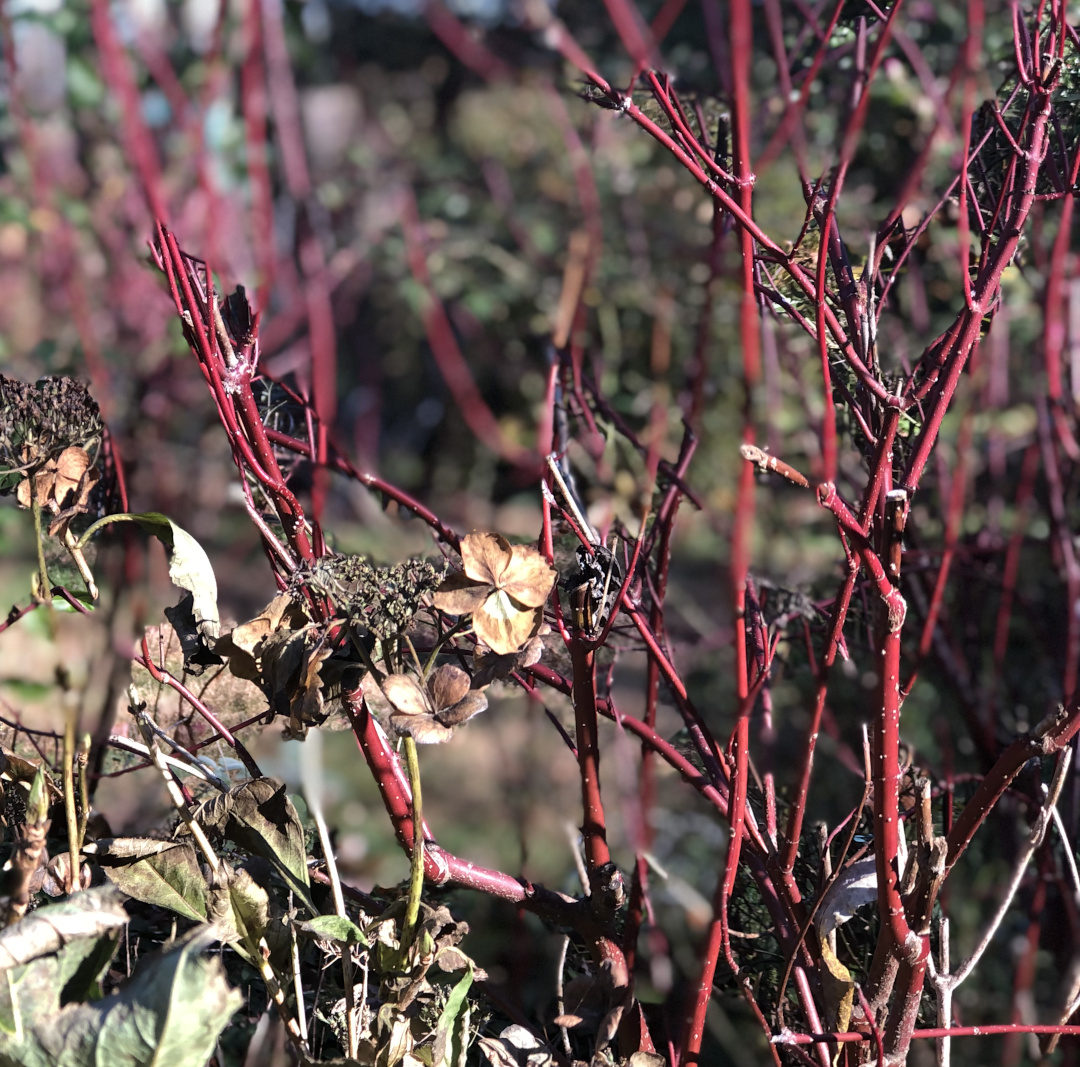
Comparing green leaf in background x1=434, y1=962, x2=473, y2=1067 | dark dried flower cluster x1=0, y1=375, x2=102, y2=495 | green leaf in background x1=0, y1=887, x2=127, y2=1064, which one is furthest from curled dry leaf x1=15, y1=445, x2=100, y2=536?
green leaf in background x1=434, y1=962, x2=473, y2=1067

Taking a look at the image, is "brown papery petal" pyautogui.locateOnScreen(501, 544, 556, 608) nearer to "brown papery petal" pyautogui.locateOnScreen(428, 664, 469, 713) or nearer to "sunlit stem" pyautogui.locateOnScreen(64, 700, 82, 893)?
"brown papery petal" pyautogui.locateOnScreen(428, 664, 469, 713)

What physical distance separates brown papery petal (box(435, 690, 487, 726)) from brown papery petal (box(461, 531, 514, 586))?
62mm

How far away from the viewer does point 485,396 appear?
330 centimetres

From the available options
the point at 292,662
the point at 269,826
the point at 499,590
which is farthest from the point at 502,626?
Result: the point at 269,826

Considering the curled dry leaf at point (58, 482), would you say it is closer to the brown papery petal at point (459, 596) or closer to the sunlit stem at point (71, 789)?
the sunlit stem at point (71, 789)

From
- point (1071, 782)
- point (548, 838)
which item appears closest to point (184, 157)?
point (548, 838)

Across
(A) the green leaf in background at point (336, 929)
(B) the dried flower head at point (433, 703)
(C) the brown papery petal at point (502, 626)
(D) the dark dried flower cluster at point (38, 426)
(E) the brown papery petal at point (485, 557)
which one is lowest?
(A) the green leaf in background at point (336, 929)

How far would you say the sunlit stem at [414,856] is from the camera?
53 cm

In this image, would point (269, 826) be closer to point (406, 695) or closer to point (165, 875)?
point (165, 875)

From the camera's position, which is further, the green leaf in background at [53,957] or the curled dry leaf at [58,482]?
the curled dry leaf at [58,482]

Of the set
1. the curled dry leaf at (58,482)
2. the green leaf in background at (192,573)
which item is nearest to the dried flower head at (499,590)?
the green leaf in background at (192,573)

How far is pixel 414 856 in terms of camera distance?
57 centimetres

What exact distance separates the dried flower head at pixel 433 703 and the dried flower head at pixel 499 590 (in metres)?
0.03

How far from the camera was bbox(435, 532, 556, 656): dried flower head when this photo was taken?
1.73 ft
